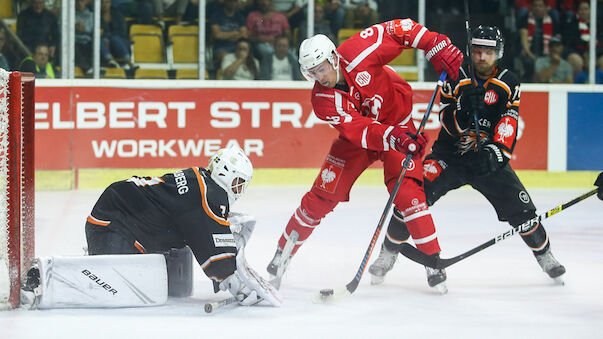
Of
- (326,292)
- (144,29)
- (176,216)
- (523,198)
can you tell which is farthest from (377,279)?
(144,29)

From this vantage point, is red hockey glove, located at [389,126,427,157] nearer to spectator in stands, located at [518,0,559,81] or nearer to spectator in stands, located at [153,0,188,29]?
spectator in stands, located at [153,0,188,29]

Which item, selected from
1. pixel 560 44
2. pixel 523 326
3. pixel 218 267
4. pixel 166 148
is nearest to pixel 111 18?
pixel 166 148

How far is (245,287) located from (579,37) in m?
5.01

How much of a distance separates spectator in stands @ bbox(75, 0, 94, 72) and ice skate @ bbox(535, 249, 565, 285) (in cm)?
402

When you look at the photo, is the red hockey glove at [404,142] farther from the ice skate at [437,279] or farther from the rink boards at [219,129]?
the rink boards at [219,129]

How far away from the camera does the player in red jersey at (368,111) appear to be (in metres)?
3.88

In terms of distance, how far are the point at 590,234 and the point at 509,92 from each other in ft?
5.79

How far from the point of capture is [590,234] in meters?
5.55

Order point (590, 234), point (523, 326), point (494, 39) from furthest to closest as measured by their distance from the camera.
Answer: point (590, 234)
point (494, 39)
point (523, 326)

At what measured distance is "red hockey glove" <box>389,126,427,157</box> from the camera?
3768 millimetres

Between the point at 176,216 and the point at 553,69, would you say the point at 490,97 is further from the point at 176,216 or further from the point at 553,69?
the point at 553,69

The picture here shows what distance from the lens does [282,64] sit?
24.6 ft

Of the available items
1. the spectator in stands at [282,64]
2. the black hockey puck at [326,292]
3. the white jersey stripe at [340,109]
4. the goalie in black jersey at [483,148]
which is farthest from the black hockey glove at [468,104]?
the spectator in stands at [282,64]

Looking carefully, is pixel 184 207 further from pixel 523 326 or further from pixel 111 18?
pixel 111 18
